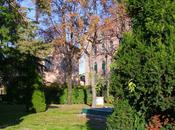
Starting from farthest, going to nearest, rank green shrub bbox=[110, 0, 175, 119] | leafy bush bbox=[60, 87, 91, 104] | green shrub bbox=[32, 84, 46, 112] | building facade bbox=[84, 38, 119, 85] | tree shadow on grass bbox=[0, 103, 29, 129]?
leafy bush bbox=[60, 87, 91, 104] → building facade bbox=[84, 38, 119, 85] → green shrub bbox=[32, 84, 46, 112] → tree shadow on grass bbox=[0, 103, 29, 129] → green shrub bbox=[110, 0, 175, 119]

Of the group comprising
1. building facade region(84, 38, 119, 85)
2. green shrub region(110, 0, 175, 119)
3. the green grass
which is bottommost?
the green grass

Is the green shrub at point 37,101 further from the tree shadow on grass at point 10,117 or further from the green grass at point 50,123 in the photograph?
the green grass at point 50,123

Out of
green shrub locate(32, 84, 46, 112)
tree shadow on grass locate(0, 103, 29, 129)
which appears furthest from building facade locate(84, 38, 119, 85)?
tree shadow on grass locate(0, 103, 29, 129)

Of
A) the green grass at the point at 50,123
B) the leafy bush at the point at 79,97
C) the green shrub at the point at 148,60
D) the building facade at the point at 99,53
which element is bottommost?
the green grass at the point at 50,123

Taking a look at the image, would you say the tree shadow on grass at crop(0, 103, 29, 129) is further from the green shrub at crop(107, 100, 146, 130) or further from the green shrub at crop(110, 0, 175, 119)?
the green shrub at crop(110, 0, 175, 119)

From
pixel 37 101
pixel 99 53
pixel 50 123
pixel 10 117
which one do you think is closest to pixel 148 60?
pixel 50 123

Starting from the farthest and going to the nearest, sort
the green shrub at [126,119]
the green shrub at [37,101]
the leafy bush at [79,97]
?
1. the leafy bush at [79,97]
2. the green shrub at [37,101]
3. the green shrub at [126,119]

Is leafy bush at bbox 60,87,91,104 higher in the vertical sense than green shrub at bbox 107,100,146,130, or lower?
higher

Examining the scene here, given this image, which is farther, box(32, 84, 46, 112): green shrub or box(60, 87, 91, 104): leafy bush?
box(60, 87, 91, 104): leafy bush

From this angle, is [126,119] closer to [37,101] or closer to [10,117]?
[10,117]

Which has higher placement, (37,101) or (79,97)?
(79,97)

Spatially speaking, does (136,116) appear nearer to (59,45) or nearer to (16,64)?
(16,64)

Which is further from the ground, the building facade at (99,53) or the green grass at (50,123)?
the building facade at (99,53)

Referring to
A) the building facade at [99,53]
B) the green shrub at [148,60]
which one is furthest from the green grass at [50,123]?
the building facade at [99,53]
